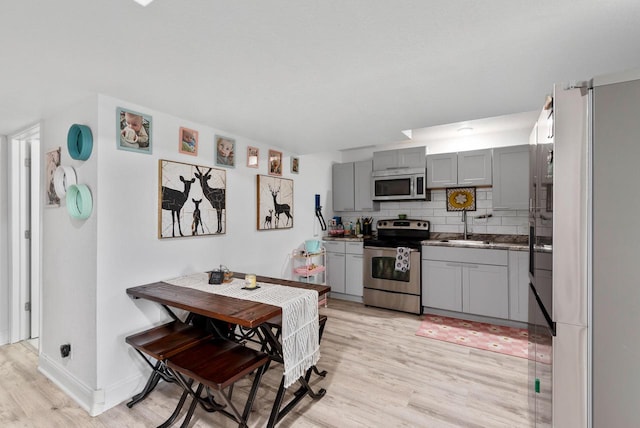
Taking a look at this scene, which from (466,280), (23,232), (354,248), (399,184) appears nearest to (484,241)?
(466,280)

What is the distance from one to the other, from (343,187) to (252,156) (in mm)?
1981

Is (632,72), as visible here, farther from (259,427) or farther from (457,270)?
(457,270)

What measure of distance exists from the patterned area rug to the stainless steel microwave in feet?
5.44

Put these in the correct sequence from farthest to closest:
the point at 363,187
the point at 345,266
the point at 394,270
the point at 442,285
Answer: the point at 363,187 → the point at 345,266 → the point at 394,270 → the point at 442,285

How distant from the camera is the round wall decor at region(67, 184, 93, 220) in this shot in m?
2.03

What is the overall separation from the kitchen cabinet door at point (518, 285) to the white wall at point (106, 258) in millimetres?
3279

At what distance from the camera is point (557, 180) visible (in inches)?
45.1

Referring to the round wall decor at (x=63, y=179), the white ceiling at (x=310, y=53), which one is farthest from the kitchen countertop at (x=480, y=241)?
the round wall decor at (x=63, y=179)

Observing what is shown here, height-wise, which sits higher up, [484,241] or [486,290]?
[484,241]

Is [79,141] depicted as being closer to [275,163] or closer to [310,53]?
[310,53]

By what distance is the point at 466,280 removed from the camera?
11.9ft

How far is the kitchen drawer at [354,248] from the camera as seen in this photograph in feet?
14.3

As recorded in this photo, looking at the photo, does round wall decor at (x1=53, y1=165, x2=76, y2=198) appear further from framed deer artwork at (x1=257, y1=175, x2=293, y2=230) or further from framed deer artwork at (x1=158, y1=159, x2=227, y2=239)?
framed deer artwork at (x1=257, y1=175, x2=293, y2=230)

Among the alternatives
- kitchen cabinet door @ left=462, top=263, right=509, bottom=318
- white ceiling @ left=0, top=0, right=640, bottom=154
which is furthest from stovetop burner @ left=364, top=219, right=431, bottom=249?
white ceiling @ left=0, top=0, right=640, bottom=154
